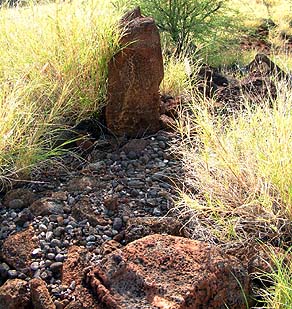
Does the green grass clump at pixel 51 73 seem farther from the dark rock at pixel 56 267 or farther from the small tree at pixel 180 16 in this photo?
the small tree at pixel 180 16

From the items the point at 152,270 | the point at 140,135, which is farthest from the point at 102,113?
the point at 152,270

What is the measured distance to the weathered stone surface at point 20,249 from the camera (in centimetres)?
248

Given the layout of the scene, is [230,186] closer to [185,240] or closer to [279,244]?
[279,244]

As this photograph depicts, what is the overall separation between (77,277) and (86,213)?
1.42ft

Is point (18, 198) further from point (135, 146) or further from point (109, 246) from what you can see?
point (135, 146)

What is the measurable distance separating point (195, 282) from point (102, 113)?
5.89ft

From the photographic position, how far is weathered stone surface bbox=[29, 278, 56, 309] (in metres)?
2.26

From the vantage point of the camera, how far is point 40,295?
2.27 meters

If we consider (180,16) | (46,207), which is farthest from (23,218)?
(180,16)

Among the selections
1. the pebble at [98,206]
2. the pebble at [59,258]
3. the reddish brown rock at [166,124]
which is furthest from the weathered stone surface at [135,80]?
the pebble at [59,258]

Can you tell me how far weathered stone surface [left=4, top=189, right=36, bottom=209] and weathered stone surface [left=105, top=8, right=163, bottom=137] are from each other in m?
0.84

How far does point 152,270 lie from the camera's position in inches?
86.8

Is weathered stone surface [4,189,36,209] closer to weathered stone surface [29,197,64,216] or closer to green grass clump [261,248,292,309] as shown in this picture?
weathered stone surface [29,197,64,216]

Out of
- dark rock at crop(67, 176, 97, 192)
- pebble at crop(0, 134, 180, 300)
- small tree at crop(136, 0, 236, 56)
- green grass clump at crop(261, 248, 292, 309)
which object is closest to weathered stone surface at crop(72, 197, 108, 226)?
pebble at crop(0, 134, 180, 300)
